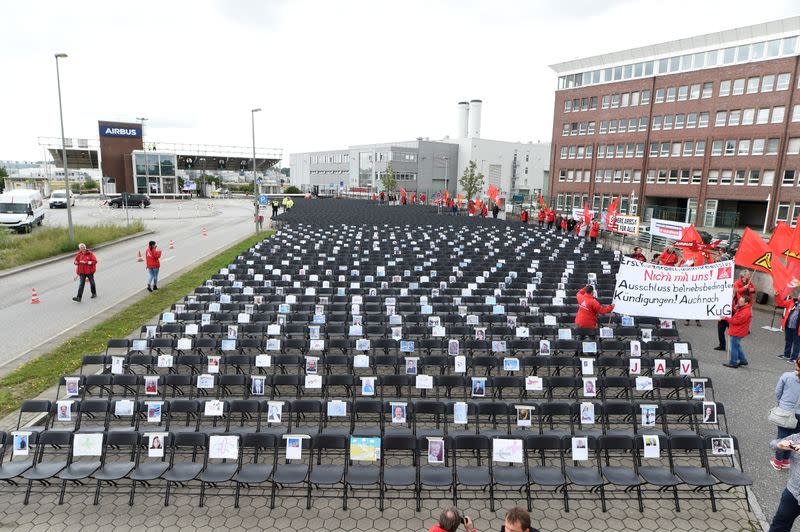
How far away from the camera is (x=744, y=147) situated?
42.6m

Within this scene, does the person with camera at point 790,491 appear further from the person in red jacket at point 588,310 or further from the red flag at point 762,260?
the red flag at point 762,260

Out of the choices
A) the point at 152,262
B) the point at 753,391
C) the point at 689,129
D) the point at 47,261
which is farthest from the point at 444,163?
the point at 753,391

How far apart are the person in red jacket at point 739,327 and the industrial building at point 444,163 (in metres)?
71.6

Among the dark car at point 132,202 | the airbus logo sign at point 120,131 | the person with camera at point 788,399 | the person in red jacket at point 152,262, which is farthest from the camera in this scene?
the airbus logo sign at point 120,131

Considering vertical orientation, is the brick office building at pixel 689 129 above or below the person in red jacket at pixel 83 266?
above

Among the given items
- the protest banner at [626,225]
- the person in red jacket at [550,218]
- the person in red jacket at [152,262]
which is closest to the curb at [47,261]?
the person in red jacket at [152,262]

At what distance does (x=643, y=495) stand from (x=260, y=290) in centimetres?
1110

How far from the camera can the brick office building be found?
4031 centimetres

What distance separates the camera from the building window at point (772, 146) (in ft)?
133

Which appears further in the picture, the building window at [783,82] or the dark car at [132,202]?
the dark car at [132,202]

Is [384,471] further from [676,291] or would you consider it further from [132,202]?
[132,202]

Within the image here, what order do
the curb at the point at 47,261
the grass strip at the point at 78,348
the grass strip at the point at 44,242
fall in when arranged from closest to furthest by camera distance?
the grass strip at the point at 78,348
the curb at the point at 47,261
the grass strip at the point at 44,242

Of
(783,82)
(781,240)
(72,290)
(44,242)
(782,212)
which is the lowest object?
(72,290)

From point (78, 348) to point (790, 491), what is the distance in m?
13.4
